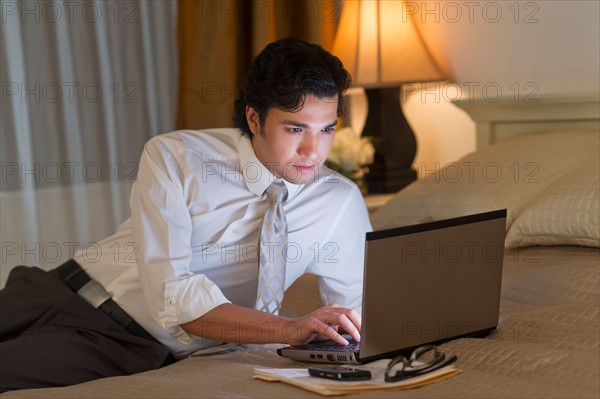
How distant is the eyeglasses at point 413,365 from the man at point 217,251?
21 cm

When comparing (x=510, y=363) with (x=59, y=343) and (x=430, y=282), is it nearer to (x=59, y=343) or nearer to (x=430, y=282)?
(x=430, y=282)

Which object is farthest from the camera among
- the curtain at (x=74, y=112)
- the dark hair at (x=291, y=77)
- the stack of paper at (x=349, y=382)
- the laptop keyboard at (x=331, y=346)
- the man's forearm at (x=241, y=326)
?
the curtain at (x=74, y=112)

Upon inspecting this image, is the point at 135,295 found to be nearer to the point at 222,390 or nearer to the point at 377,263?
the point at 222,390

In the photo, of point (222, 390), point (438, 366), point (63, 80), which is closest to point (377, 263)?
point (438, 366)

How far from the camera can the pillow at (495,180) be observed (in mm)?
2115

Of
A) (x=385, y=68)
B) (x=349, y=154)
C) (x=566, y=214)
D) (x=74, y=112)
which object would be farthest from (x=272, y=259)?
(x=74, y=112)

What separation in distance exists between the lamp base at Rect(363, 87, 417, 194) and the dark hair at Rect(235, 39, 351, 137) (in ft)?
4.23

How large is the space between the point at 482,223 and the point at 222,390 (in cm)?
50

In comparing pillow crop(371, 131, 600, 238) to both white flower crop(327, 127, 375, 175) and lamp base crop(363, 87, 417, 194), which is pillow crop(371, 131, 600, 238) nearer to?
white flower crop(327, 127, 375, 175)

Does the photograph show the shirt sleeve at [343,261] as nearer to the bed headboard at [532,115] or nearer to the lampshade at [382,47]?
the bed headboard at [532,115]

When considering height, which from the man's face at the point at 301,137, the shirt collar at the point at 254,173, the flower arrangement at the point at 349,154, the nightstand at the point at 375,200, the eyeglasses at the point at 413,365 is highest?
the man's face at the point at 301,137

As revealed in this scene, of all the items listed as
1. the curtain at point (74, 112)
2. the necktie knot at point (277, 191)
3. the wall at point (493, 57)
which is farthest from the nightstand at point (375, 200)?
the necktie knot at point (277, 191)

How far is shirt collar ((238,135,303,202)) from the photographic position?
1681 millimetres

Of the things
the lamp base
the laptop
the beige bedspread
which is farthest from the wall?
A: the laptop
